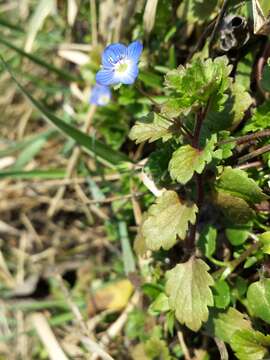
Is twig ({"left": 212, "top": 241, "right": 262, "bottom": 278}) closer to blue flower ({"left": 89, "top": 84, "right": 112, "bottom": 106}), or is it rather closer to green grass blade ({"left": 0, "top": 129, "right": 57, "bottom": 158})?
blue flower ({"left": 89, "top": 84, "right": 112, "bottom": 106})

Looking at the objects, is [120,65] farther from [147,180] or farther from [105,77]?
[147,180]

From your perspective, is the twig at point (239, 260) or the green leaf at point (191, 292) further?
the twig at point (239, 260)

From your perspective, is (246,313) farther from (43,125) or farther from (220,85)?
(43,125)

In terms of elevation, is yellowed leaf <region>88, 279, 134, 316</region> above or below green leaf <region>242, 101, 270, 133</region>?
below

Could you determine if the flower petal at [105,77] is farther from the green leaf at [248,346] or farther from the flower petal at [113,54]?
the green leaf at [248,346]

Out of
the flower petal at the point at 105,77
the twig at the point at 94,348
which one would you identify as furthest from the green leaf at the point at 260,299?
the flower petal at the point at 105,77

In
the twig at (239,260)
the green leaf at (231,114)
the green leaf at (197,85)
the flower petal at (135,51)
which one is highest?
the flower petal at (135,51)

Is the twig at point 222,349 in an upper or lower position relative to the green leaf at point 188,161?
lower

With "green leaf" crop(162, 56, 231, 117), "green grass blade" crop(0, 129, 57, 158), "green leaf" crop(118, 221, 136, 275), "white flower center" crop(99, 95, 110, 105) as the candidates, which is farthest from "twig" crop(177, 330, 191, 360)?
"green grass blade" crop(0, 129, 57, 158)
